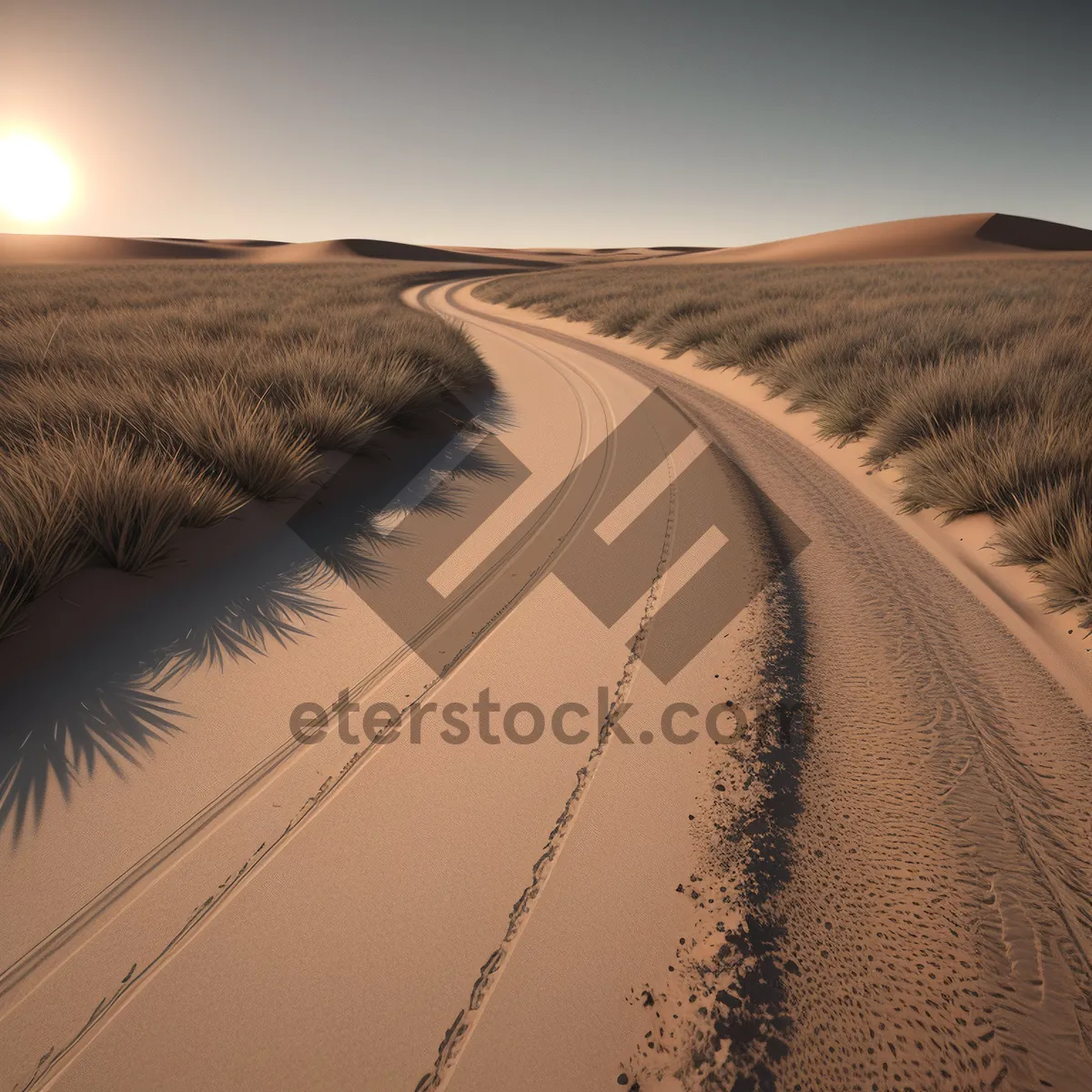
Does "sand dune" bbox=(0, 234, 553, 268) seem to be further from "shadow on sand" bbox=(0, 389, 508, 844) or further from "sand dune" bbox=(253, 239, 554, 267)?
"shadow on sand" bbox=(0, 389, 508, 844)

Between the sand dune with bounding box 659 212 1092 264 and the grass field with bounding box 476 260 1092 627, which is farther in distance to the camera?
the sand dune with bounding box 659 212 1092 264

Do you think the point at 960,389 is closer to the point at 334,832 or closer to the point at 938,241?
the point at 334,832

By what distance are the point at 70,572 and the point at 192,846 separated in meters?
1.93

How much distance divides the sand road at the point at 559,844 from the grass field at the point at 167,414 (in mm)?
464

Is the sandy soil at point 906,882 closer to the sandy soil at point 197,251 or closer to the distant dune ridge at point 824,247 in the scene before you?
the distant dune ridge at point 824,247

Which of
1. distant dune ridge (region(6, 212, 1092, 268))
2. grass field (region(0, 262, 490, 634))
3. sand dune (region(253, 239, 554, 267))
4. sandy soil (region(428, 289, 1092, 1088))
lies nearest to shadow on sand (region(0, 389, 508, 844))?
grass field (region(0, 262, 490, 634))

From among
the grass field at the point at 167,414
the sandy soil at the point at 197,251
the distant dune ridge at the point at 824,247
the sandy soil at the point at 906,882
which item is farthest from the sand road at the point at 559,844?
the sandy soil at the point at 197,251

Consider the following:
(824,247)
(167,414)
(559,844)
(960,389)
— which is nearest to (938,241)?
(824,247)

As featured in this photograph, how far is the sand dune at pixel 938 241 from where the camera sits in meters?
57.2

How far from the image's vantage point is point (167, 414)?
15.4 ft

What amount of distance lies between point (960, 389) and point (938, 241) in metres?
72.3

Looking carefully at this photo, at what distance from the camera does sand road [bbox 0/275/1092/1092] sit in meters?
1.44

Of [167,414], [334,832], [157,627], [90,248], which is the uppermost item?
[90,248]

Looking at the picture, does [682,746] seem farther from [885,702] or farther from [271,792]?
[271,792]
